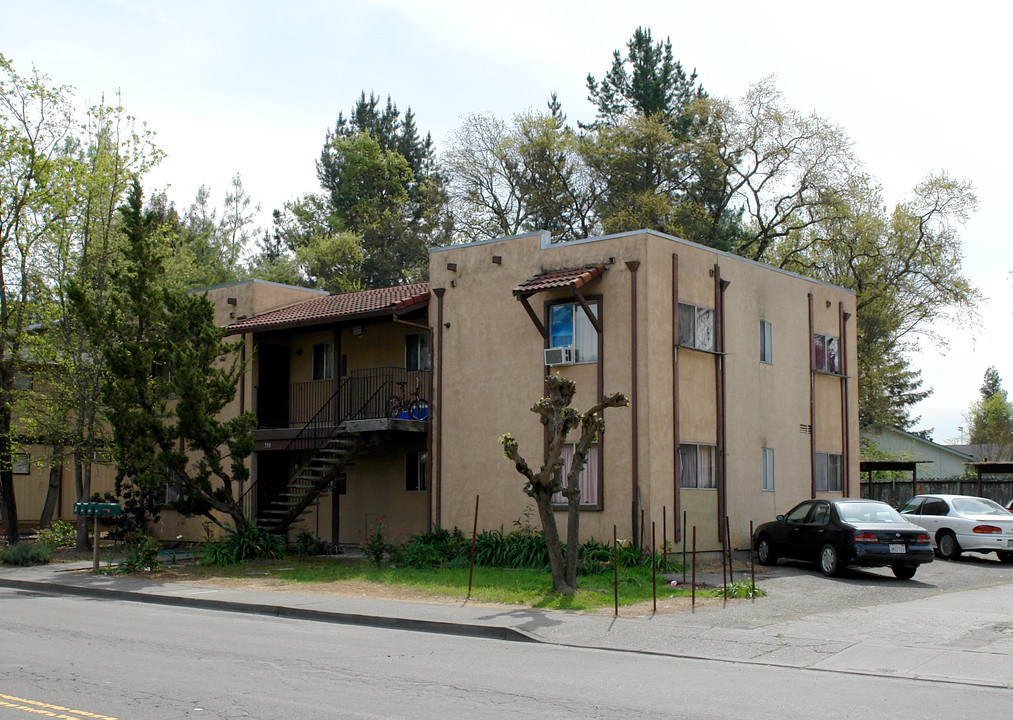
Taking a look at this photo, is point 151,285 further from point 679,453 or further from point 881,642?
point 881,642

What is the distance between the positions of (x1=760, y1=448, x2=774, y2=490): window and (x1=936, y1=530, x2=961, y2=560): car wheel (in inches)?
152

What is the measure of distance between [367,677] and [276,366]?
64.4 feet

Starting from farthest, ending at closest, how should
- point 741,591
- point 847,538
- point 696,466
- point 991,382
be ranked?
point 991,382
point 696,466
point 847,538
point 741,591

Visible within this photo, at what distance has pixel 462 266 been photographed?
23.1 metres

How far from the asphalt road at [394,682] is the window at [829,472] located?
50.1 ft

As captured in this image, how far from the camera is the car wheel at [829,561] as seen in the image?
60.6 ft

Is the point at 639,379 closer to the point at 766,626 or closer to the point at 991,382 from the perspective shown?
the point at 766,626

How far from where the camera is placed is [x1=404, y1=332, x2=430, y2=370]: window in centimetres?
2497

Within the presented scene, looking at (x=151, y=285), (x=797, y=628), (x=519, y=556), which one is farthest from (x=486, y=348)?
(x=797, y=628)

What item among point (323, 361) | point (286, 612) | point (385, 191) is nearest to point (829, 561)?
point (286, 612)

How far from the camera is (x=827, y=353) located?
26078mm

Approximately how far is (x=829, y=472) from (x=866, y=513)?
24.0ft

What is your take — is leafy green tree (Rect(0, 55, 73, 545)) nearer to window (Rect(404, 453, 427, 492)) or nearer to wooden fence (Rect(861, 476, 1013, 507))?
window (Rect(404, 453, 427, 492))

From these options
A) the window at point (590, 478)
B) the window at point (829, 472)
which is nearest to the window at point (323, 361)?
the window at point (590, 478)
